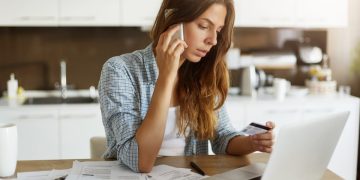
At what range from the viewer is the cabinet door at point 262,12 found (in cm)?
350

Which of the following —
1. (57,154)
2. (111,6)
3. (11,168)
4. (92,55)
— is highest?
(111,6)

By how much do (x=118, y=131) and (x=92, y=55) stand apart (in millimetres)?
2338

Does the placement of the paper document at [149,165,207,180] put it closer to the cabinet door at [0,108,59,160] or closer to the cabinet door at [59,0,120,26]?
the cabinet door at [0,108,59,160]

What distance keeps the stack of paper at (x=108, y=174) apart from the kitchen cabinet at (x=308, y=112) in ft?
6.41

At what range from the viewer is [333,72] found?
3.96m

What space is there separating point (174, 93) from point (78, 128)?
61.4 inches

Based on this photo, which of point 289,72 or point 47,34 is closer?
point 47,34

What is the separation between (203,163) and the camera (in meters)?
1.49

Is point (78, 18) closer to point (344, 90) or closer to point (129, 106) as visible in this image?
point (129, 106)

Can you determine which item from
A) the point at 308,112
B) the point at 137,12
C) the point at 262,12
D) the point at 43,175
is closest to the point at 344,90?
the point at 308,112

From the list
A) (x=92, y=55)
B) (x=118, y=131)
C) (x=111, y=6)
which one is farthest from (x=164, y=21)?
(x=92, y=55)

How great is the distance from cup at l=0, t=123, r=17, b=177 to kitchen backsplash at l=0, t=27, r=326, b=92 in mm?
2356

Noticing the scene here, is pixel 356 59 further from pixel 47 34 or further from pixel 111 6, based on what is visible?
pixel 47 34

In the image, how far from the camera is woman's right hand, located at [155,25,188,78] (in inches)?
58.4
